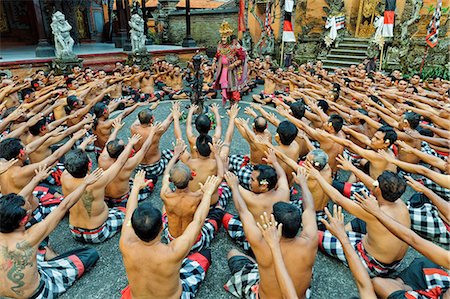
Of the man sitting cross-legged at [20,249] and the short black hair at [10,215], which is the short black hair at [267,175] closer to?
the man sitting cross-legged at [20,249]

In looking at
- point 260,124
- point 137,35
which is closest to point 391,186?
point 260,124

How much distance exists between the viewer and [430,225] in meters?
3.81

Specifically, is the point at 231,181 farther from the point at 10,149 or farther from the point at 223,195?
the point at 10,149

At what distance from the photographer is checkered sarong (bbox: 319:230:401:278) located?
3.03 metres

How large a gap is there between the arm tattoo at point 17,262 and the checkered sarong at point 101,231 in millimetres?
1171

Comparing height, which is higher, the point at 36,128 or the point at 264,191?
the point at 36,128

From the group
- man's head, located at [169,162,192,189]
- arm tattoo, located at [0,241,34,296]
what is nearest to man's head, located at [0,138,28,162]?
arm tattoo, located at [0,241,34,296]

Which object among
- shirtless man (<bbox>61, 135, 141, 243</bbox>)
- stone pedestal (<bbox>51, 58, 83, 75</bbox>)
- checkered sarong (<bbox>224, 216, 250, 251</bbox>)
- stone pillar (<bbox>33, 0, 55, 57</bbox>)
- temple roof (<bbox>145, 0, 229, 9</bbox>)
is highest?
temple roof (<bbox>145, 0, 229, 9</bbox>)

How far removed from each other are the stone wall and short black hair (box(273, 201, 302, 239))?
20074 millimetres

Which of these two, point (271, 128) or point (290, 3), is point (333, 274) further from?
point (290, 3)

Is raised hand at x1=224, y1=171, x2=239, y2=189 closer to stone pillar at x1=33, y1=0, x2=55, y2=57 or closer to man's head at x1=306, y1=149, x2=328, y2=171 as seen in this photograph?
man's head at x1=306, y1=149, x2=328, y2=171

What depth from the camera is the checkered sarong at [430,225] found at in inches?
149

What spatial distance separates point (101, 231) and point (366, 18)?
18.9 meters

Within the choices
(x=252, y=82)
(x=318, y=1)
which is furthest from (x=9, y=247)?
(x=318, y=1)
